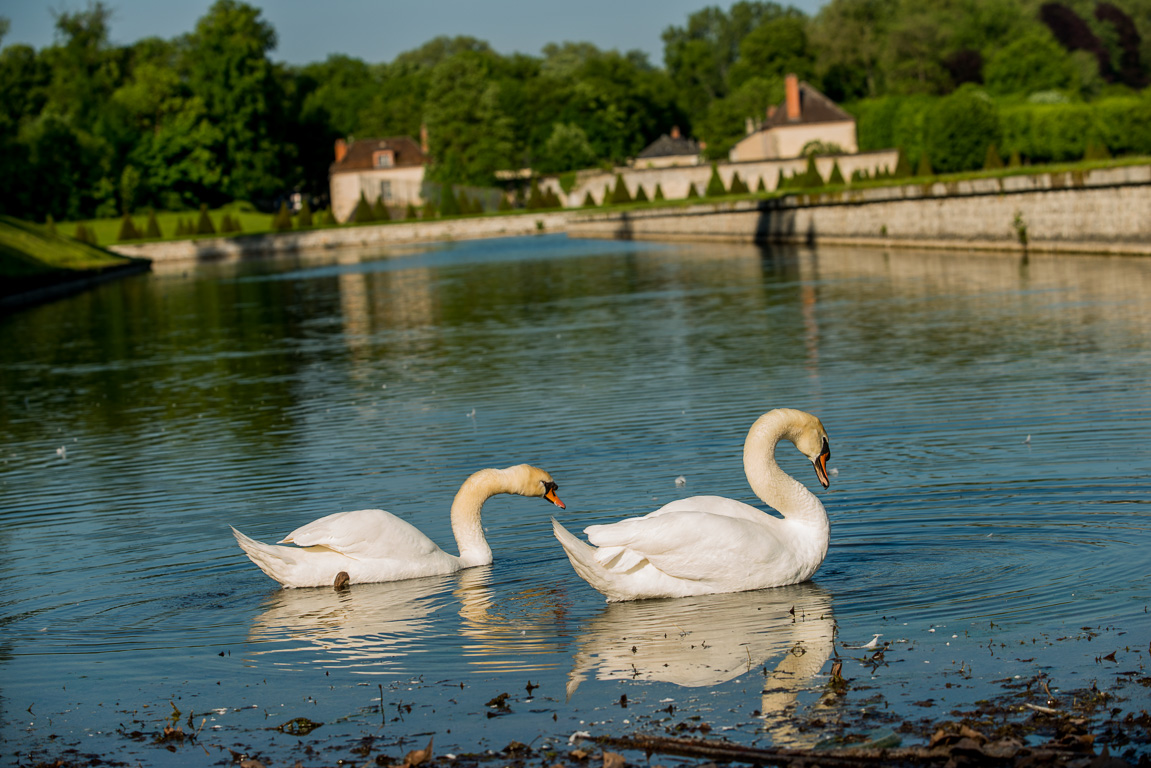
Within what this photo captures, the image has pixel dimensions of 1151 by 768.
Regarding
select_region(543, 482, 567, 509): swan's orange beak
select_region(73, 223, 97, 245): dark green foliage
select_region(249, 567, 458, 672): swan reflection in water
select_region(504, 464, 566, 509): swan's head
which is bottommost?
select_region(249, 567, 458, 672): swan reflection in water

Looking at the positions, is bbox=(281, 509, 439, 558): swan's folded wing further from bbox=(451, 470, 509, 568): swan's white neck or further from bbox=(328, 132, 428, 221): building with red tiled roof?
bbox=(328, 132, 428, 221): building with red tiled roof

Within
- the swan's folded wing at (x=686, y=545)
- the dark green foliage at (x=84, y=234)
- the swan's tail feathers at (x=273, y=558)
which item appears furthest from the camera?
the dark green foliage at (x=84, y=234)

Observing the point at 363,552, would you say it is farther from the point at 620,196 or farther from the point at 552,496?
the point at 620,196

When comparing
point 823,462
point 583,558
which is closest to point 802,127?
point 823,462

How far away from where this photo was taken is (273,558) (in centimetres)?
819

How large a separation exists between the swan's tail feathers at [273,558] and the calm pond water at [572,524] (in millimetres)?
169

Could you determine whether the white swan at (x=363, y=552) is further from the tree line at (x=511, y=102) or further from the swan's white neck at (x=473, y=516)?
the tree line at (x=511, y=102)

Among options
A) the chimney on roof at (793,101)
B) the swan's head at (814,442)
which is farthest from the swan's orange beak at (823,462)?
the chimney on roof at (793,101)

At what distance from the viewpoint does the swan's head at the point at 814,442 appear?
317 inches

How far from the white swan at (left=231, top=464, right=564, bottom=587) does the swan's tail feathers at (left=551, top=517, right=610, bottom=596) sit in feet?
4.01

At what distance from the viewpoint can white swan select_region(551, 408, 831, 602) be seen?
24.2 ft

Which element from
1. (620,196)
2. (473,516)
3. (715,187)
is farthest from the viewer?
(620,196)

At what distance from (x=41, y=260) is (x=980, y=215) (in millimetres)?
36648

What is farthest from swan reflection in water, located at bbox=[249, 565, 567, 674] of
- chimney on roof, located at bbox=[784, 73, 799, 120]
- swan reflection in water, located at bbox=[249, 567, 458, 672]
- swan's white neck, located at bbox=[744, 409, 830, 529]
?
chimney on roof, located at bbox=[784, 73, 799, 120]
